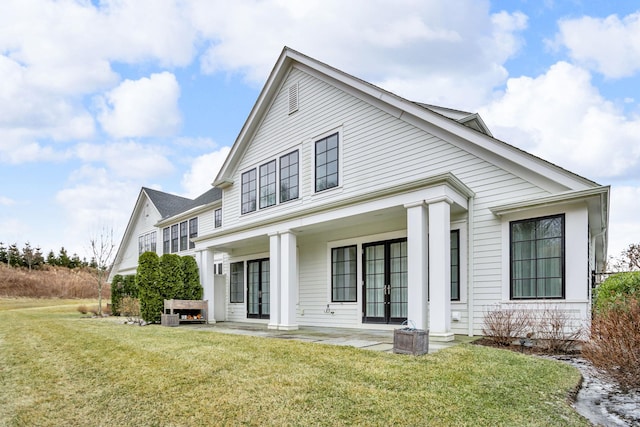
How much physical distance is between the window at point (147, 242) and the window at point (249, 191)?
38.4 feet

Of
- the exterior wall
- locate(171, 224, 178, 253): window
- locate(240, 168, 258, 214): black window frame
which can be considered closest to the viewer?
locate(240, 168, 258, 214): black window frame

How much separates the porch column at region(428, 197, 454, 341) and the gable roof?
175cm

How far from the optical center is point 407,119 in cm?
998

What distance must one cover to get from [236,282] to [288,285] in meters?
5.29

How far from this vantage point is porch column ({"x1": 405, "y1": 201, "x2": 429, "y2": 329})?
7562 millimetres

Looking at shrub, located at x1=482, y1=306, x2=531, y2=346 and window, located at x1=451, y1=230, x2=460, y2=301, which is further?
window, located at x1=451, y1=230, x2=460, y2=301

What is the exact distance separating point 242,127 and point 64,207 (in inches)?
Answer: 770

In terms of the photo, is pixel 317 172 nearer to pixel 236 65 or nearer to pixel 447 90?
pixel 236 65

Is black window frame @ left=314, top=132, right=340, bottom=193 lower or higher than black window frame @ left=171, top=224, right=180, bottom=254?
higher

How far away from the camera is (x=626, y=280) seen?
21.8 feet

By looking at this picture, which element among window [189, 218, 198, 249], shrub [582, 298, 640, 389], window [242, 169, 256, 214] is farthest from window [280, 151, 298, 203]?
shrub [582, 298, 640, 389]

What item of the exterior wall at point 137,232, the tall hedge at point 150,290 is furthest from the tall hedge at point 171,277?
the exterior wall at point 137,232

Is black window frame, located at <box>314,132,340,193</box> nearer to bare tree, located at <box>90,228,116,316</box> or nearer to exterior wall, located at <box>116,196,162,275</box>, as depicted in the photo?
exterior wall, located at <box>116,196,162,275</box>

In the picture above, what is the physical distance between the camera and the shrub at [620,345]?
443 cm
